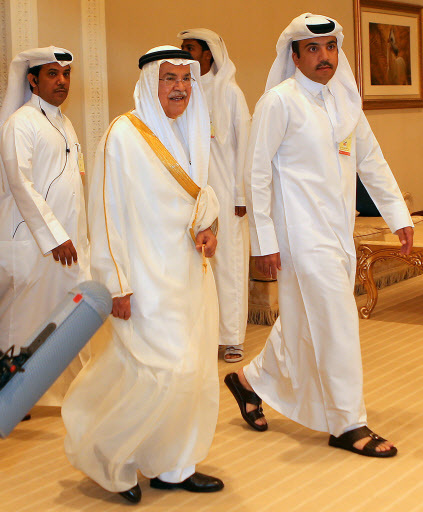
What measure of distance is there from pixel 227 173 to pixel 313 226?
184 cm

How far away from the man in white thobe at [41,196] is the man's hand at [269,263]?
104cm

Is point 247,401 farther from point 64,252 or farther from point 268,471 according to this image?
point 64,252

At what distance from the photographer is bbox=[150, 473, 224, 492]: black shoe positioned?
3.26 m

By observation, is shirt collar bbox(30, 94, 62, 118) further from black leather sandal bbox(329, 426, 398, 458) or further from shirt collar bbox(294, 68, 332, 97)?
black leather sandal bbox(329, 426, 398, 458)

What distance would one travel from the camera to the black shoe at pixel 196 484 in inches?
128

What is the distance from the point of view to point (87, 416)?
321 cm

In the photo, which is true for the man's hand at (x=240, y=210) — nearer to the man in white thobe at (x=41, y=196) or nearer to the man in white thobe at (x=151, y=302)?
the man in white thobe at (x=41, y=196)

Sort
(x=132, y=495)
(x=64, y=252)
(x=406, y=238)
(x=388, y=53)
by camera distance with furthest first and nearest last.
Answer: (x=388, y=53)
(x=64, y=252)
(x=406, y=238)
(x=132, y=495)

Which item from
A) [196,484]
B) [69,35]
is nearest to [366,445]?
[196,484]

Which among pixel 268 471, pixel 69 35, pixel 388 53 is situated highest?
pixel 388 53

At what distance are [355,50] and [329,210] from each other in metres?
5.75

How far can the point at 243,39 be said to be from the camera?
7.55 m

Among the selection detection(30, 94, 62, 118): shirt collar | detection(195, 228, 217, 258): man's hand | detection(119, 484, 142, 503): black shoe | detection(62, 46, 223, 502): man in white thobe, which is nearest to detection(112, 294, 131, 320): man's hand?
detection(62, 46, 223, 502): man in white thobe

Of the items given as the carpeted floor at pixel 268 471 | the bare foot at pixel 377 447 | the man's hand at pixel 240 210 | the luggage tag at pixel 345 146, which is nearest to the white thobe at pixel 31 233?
the carpeted floor at pixel 268 471
